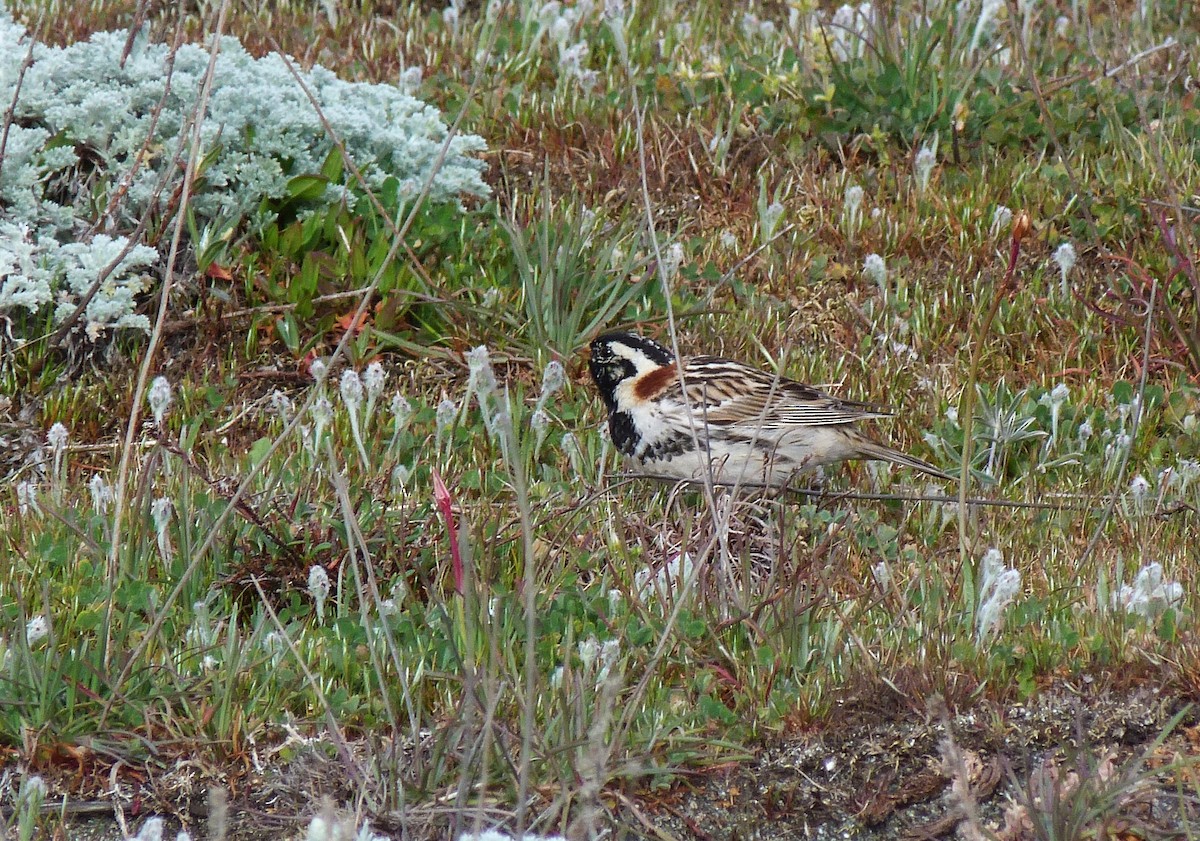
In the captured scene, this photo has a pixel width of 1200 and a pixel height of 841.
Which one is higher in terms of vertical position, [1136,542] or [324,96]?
[324,96]

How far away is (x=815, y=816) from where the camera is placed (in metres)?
3.88

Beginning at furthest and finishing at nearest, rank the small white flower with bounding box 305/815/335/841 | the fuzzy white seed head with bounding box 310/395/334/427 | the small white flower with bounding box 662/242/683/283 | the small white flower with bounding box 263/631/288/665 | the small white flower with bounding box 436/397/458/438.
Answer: the small white flower with bounding box 662/242/683/283, the small white flower with bounding box 436/397/458/438, the fuzzy white seed head with bounding box 310/395/334/427, the small white flower with bounding box 263/631/288/665, the small white flower with bounding box 305/815/335/841

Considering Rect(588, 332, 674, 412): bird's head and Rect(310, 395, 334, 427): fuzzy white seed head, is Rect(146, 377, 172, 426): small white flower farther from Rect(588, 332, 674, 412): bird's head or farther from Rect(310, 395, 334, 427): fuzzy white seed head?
Rect(588, 332, 674, 412): bird's head

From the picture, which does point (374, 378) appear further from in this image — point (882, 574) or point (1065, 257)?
point (1065, 257)

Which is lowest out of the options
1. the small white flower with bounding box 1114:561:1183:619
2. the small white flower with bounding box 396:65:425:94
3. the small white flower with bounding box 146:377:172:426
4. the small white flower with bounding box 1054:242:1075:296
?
the small white flower with bounding box 1114:561:1183:619

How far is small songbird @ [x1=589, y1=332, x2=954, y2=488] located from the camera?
18.6 ft

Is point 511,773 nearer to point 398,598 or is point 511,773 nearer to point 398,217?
point 398,598

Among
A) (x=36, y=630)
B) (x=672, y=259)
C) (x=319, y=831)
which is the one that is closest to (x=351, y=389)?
(x=36, y=630)

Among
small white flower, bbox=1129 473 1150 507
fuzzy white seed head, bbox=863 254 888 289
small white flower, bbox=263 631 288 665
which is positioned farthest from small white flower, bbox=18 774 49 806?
fuzzy white seed head, bbox=863 254 888 289

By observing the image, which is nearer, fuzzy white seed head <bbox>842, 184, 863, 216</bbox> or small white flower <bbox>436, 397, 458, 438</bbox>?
small white flower <bbox>436, 397, 458, 438</bbox>

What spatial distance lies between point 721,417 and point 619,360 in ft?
1.48

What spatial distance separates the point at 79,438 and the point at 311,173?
1569mm

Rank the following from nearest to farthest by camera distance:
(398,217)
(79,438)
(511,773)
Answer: (511,773), (79,438), (398,217)

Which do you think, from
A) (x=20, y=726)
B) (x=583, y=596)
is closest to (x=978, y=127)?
(x=583, y=596)
